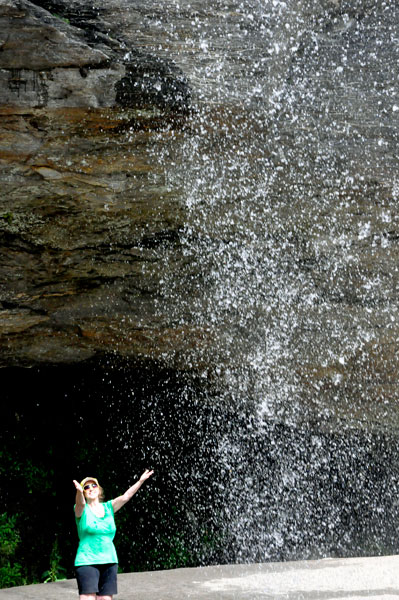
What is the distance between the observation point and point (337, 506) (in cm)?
682

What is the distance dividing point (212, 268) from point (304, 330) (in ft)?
3.10

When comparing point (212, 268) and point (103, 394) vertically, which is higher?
point (212, 268)

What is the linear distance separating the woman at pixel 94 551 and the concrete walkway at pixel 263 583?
82 centimetres

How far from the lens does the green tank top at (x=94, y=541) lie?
3.20m

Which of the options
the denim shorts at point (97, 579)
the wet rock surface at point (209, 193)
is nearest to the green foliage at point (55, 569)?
the wet rock surface at point (209, 193)

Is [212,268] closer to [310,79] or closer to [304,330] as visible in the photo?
[304,330]

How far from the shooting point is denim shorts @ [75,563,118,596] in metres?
3.15

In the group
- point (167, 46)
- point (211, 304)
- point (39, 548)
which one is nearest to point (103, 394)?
point (39, 548)

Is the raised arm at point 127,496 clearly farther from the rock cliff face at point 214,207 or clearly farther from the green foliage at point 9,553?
the green foliage at point 9,553

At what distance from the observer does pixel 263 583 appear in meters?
4.27

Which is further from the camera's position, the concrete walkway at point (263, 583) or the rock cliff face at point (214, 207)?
the rock cliff face at point (214, 207)

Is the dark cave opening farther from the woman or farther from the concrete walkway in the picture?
the woman

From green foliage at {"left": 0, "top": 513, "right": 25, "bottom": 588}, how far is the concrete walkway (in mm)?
1761

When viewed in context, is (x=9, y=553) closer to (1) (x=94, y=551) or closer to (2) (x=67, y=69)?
(1) (x=94, y=551)
